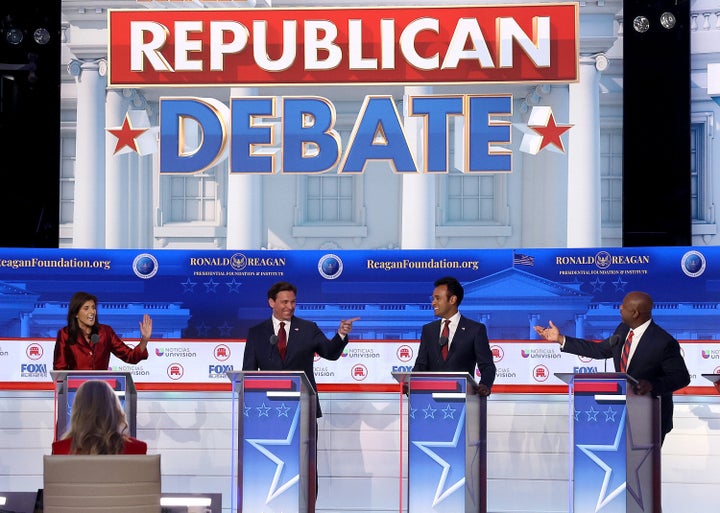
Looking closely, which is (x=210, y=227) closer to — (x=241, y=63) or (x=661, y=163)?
(x=241, y=63)

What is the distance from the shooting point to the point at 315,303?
8.32 meters

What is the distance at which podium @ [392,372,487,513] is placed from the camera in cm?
580

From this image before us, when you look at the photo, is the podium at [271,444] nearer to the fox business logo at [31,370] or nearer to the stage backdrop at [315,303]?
the stage backdrop at [315,303]

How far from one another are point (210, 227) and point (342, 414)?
5.69 feet

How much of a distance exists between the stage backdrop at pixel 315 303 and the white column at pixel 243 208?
216mm

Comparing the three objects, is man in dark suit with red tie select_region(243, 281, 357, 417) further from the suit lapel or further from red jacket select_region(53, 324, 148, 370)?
the suit lapel

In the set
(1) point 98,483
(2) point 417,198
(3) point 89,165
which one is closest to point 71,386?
(1) point 98,483

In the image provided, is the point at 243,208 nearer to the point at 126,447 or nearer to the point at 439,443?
the point at 439,443

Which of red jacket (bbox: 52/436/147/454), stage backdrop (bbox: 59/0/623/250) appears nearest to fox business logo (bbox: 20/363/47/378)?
stage backdrop (bbox: 59/0/623/250)

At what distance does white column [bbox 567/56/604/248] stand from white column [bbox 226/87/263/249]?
A: 7.62 feet

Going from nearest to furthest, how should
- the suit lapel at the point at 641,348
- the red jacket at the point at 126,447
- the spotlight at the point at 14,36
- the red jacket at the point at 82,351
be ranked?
the red jacket at the point at 126,447 < the suit lapel at the point at 641,348 < the red jacket at the point at 82,351 < the spotlight at the point at 14,36

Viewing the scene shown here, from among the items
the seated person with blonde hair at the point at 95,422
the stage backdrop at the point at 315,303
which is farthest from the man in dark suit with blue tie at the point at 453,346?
the seated person with blonde hair at the point at 95,422

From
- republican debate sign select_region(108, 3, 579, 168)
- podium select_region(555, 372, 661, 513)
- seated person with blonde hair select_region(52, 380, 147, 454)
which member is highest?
republican debate sign select_region(108, 3, 579, 168)

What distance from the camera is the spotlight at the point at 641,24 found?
8102 millimetres
